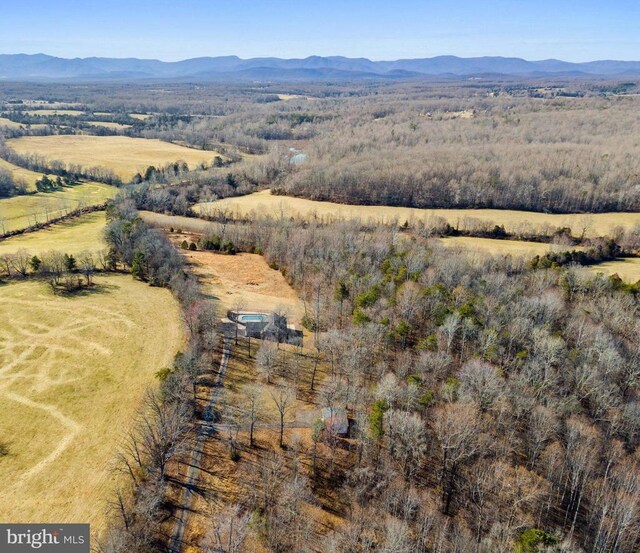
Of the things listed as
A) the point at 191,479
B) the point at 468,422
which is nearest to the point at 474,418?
the point at 468,422

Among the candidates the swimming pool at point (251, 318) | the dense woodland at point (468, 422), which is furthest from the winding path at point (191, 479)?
the swimming pool at point (251, 318)

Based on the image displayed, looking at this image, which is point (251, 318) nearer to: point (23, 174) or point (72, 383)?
point (72, 383)

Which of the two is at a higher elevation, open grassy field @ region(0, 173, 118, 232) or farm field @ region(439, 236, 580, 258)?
open grassy field @ region(0, 173, 118, 232)

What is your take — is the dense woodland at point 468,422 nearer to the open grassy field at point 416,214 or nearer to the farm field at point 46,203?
the open grassy field at point 416,214

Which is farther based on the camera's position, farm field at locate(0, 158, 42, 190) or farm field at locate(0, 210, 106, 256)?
farm field at locate(0, 158, 42, 190)

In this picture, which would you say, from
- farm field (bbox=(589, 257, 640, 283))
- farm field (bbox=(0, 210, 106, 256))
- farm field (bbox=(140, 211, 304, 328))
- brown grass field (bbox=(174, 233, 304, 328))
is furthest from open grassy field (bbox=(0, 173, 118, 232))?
farm field (bbox=(589, 257, 640, 283))

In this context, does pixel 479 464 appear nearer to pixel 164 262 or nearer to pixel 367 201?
pixel 164 262

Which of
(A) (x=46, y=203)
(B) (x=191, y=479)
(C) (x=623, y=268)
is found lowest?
(B) (x=191, y=479)

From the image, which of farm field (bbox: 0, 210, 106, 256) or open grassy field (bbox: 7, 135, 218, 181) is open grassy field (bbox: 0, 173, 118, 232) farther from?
open grassy field (bbox: 7, 135, 218, 181)
